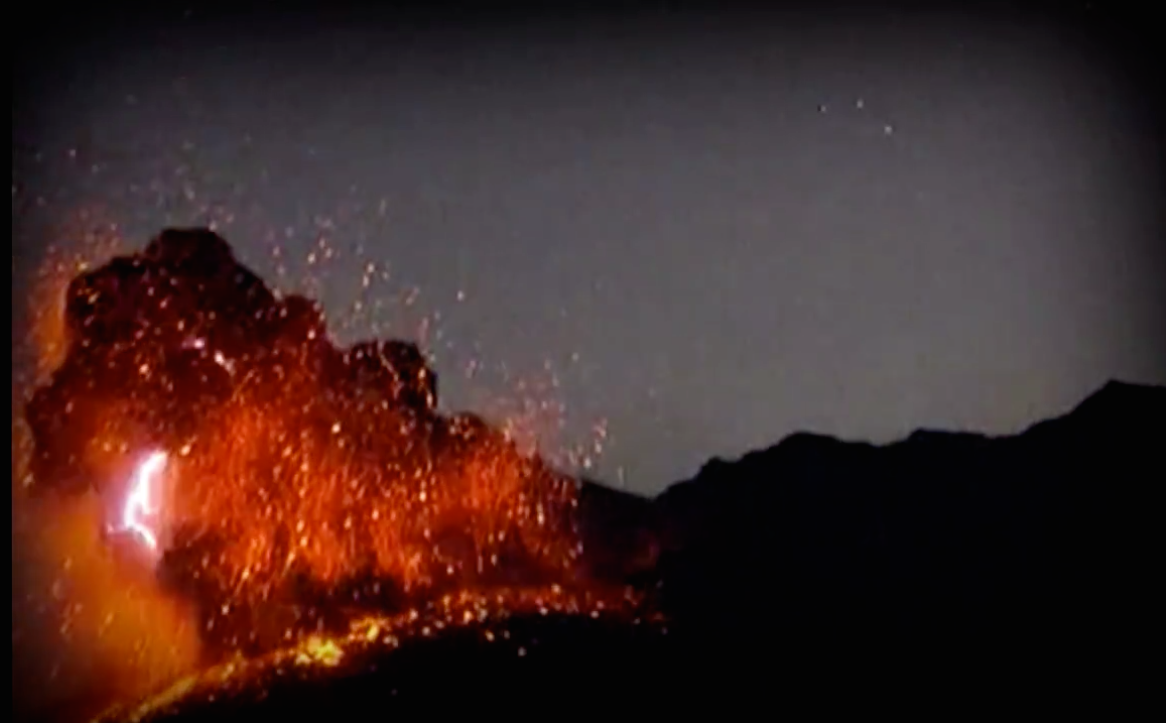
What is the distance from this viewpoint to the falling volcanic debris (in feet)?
105

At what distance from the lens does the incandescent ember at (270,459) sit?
3209 centimetres

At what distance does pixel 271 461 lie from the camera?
3281cm

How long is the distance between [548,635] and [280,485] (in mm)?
8393

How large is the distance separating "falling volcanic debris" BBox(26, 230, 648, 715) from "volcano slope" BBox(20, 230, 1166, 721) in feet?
0.16

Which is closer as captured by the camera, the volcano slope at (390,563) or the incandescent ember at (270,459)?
the volcano slope at (390,563)

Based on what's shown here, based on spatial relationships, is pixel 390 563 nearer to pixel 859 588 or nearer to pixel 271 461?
pixel 271 461

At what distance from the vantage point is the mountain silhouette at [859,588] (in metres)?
25.5

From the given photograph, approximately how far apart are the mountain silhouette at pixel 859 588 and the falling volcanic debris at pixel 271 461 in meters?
2.66

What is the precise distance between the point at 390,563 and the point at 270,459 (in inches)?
129

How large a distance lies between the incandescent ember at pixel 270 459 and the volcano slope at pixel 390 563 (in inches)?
2.3

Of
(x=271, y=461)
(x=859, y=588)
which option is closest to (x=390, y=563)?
(x=271, y=461)

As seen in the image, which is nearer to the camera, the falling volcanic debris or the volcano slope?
the volcano slope

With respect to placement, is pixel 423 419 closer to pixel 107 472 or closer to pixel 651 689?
pixel 107 472

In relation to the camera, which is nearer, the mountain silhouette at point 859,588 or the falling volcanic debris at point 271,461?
the mountain silhouette at point 859,588
